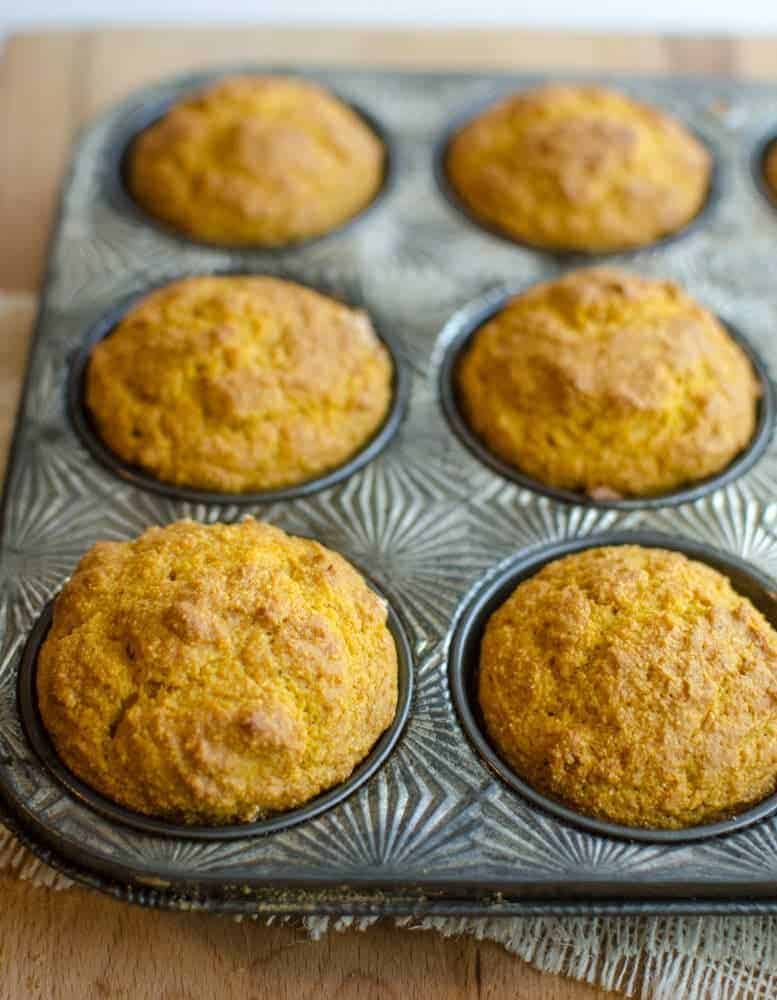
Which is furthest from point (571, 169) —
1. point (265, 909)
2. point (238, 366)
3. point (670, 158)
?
point (265, 909)

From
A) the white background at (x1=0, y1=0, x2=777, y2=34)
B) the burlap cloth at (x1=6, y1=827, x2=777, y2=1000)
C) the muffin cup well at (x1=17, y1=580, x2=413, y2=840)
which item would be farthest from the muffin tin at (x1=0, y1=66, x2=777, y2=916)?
the white background at (x1=0, y1=0, x2=777, y2=34)

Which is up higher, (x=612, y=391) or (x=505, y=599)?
(x=612, y=391)

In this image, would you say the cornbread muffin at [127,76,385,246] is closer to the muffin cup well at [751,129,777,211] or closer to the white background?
the muffin cup well at [751,129,777,211]

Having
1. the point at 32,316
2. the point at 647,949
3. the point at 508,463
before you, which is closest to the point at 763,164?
the point at 508,463

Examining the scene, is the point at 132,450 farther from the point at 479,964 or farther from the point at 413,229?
the point at 479,964

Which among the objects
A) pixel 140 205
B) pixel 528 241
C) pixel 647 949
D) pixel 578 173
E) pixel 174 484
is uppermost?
pixel 578 173

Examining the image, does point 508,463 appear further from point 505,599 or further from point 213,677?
point 213,677
